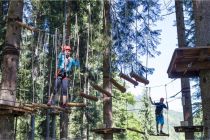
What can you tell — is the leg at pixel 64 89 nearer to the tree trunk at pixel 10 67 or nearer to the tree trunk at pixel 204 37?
the tree trunk at pixel 10 67

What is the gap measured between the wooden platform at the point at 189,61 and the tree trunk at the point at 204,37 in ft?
0.59

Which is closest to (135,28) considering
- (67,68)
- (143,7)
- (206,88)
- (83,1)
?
(143,7)

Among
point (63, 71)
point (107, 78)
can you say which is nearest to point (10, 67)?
point (63, 71)

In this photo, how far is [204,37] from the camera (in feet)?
23.7

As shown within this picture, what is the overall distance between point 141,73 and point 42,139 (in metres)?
7.24

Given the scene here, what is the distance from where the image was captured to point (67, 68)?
27.6ft

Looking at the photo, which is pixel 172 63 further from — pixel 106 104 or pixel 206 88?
pixel 106 104

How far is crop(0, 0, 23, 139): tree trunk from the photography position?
7.96 m

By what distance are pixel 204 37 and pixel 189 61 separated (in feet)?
1.88

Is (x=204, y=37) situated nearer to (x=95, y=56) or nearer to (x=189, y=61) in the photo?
(x=189, y=61)

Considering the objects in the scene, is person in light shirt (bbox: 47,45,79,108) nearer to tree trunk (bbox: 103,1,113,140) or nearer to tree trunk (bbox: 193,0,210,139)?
tree trunk (bbox: 193,0,210,139)

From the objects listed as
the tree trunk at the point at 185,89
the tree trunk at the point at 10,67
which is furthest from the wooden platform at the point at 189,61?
the tree trunk at the point at 10,67

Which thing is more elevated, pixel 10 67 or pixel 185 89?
pixel 10 67

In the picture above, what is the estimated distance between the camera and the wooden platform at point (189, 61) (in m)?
6.70
